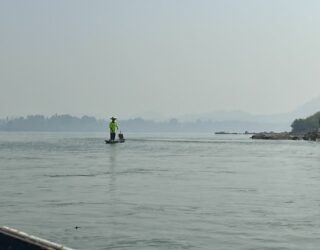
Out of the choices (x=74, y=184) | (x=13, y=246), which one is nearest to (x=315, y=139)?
(x=74, y=184)

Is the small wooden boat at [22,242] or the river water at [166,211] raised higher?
the small wooden boat at [22,242]

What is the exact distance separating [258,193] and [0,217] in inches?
600

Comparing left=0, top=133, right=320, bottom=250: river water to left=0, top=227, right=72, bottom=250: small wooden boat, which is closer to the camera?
left=0, top=227, right=72, bottom=250: small wooden boat

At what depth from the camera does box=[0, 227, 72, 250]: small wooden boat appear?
13.1 metres

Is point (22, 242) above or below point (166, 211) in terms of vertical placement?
above

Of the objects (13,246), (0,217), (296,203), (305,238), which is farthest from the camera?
(296,203)

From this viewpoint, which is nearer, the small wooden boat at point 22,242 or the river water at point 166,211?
the small wooden boat at point 22,242

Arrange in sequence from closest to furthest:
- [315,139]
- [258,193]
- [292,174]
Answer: [258,193], [292,174], [315,139]

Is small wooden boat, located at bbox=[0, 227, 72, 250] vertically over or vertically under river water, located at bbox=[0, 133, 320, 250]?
over

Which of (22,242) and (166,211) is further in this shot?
(166,211)

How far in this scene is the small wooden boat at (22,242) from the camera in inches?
518

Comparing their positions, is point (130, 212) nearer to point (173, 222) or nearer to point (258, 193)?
point (173, 222)

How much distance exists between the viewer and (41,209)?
26438 mm

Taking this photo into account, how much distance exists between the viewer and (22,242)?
13.9 meters
